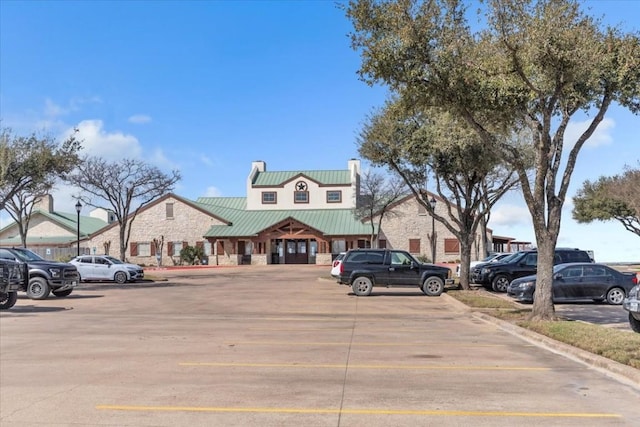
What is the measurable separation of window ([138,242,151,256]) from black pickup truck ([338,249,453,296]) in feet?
138

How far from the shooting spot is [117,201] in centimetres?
4503

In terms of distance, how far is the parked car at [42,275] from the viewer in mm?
22312

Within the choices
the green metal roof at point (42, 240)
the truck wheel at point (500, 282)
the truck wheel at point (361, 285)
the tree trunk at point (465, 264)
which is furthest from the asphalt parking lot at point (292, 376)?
the green metal roof at point (42, 240)

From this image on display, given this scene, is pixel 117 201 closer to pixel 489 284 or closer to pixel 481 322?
pixel 489 284

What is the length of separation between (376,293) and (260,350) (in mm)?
15504

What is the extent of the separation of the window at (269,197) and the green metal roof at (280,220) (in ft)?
4.63

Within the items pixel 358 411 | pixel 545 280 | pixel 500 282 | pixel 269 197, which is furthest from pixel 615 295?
pixel 269 197

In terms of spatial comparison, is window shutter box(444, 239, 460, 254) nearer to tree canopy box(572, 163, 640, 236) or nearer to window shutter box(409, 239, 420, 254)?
window shutter box(409, 239, 420, 254)

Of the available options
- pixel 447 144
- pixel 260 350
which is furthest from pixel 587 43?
pixel 447 144

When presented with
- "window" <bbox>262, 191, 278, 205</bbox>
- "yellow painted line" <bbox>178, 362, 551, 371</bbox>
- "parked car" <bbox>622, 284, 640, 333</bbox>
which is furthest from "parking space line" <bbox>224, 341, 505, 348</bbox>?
"window" <bbox>262, 191, 278, 205</bbox>

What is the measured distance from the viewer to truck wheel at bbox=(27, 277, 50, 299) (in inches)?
879

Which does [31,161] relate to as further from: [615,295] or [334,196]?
[334,196]

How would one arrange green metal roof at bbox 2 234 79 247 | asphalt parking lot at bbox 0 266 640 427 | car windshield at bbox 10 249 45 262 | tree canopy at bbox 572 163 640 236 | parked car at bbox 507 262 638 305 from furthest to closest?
green metal roof at bbox 2 234 79 247
tree canopy at bbox 572 163 640 236
car windshield at bbox 10 249 45 262
parked car at bbox 507 262 638 305
asphalt parking lot at bbox 0 266 640 427

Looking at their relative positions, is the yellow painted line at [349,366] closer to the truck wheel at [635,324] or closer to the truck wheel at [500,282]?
the truck wheel at [635,324]
